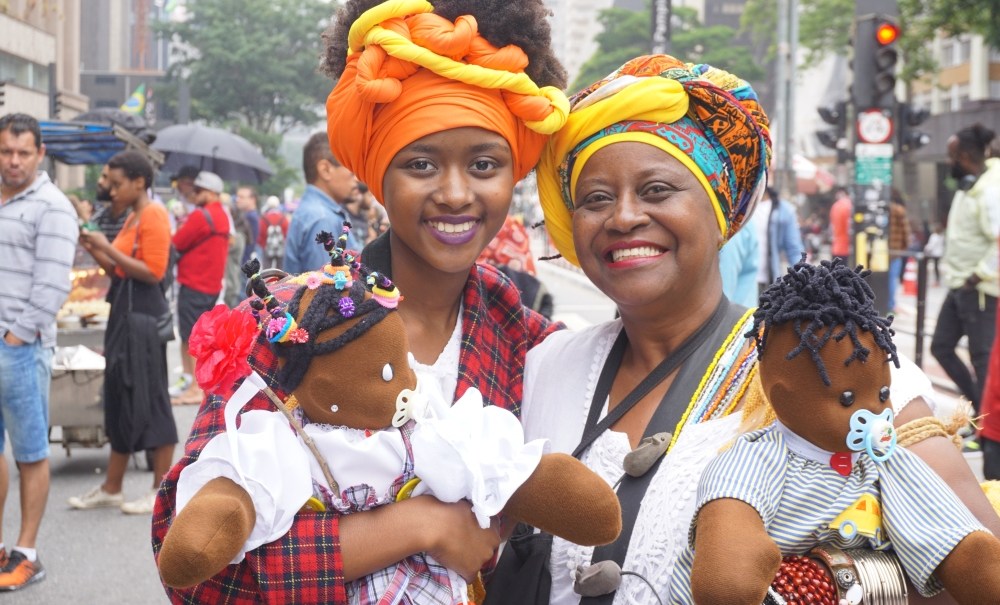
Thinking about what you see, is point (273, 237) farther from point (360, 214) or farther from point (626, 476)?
point (626, 476)

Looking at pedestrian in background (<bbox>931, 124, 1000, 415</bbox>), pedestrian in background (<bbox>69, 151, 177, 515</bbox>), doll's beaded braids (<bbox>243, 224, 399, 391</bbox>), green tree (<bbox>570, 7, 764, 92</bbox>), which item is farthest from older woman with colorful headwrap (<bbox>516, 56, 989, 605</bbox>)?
green tree (<bbox>570, 7, 764, 92</bbox>)

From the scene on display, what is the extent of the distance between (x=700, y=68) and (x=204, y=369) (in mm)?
1197

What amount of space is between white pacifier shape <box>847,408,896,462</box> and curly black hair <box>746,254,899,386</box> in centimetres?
8

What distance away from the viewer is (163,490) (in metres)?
2.06

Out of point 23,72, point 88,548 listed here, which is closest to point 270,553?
point 88,548

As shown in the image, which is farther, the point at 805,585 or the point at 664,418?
the point at 664,418

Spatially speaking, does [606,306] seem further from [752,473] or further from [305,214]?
[752,473]

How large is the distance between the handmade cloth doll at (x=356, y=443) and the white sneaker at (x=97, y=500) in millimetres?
5461

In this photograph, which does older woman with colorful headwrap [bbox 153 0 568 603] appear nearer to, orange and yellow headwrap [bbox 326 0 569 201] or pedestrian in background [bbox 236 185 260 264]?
orange and yellow headwrap [bbox 326 0 569 201]

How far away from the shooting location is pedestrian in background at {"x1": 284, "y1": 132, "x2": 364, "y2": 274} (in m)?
6.20

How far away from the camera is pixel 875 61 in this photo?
11.0m

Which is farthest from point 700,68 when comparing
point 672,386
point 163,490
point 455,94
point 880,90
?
point 880,90

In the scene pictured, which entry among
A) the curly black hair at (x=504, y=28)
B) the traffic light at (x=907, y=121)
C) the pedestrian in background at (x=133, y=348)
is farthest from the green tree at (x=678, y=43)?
the curly black hair at (x=504, y=28)

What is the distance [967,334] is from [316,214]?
4.94 m
